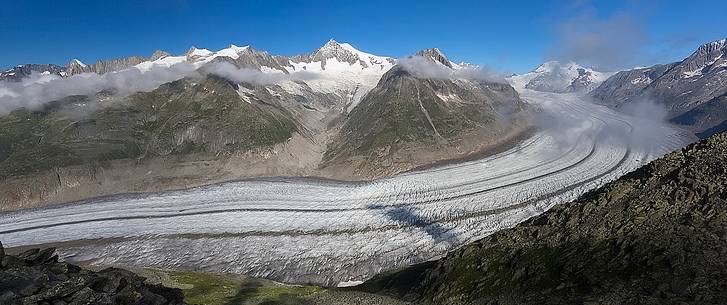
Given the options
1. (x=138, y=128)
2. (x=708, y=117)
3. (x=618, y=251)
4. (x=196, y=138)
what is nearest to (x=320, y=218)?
(x=618, y=251)

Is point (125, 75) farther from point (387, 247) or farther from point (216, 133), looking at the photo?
point (387, 247)

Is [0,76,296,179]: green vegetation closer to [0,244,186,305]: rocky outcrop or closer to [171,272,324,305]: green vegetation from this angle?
[171,272,324,305]: green vegetation

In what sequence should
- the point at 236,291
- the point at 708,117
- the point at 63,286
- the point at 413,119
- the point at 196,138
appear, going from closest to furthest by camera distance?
1. the point at 63,286
2. the point at 236,291
3. the point at 196,138
4. the point at 413,119
5. the point at 708,117

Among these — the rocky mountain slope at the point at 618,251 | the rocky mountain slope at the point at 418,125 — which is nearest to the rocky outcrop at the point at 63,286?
the rocky mountain slope at the point at 618,251

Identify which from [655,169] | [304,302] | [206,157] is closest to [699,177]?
[655,169]

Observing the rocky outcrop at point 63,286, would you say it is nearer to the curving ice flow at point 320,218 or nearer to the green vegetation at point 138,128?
the curving ice flow at point 320,218

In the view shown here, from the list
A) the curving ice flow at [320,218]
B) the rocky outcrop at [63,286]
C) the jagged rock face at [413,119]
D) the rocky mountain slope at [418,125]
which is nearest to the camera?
the rocky outcrop at [63,286]

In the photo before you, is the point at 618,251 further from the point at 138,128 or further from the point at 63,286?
the point at 138,128
